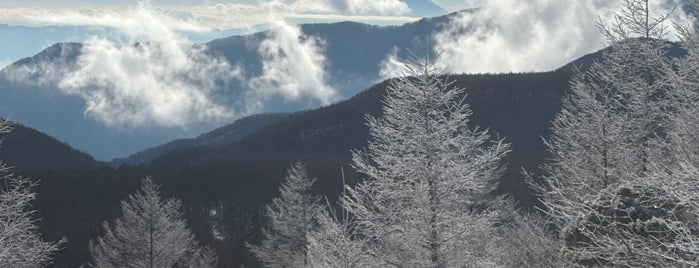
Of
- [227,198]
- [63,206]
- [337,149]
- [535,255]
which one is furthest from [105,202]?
[535,255]

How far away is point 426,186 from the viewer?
12.2 meters

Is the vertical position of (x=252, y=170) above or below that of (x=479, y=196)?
above

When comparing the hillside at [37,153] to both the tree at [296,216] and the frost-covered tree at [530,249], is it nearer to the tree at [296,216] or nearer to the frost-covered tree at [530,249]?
the tree at [296,216]

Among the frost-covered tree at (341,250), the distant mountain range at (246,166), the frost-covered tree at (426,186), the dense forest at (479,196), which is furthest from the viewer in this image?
the distant mountain range at (246,166)

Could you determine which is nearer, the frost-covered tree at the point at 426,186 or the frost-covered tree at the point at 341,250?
the frost-covered tree at the point at 426,186

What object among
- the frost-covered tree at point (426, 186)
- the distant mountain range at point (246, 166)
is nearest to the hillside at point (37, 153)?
the distant mountain range at point (246, 166)

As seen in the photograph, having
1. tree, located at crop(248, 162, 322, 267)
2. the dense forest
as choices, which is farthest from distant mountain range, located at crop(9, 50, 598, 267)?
tree, located at crop(248, 162, 322, 267)

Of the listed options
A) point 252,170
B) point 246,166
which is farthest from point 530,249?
point 246,166

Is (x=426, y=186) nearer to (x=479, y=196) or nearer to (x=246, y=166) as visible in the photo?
(x=479, y=196)

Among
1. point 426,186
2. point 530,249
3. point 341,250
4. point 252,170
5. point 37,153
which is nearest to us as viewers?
point 426,186

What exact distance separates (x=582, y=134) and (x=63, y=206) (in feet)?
334

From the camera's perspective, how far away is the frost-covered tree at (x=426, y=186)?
39.5 feet

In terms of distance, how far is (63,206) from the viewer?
97.9 metres

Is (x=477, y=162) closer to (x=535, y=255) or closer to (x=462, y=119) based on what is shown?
(x=462, y=119)
